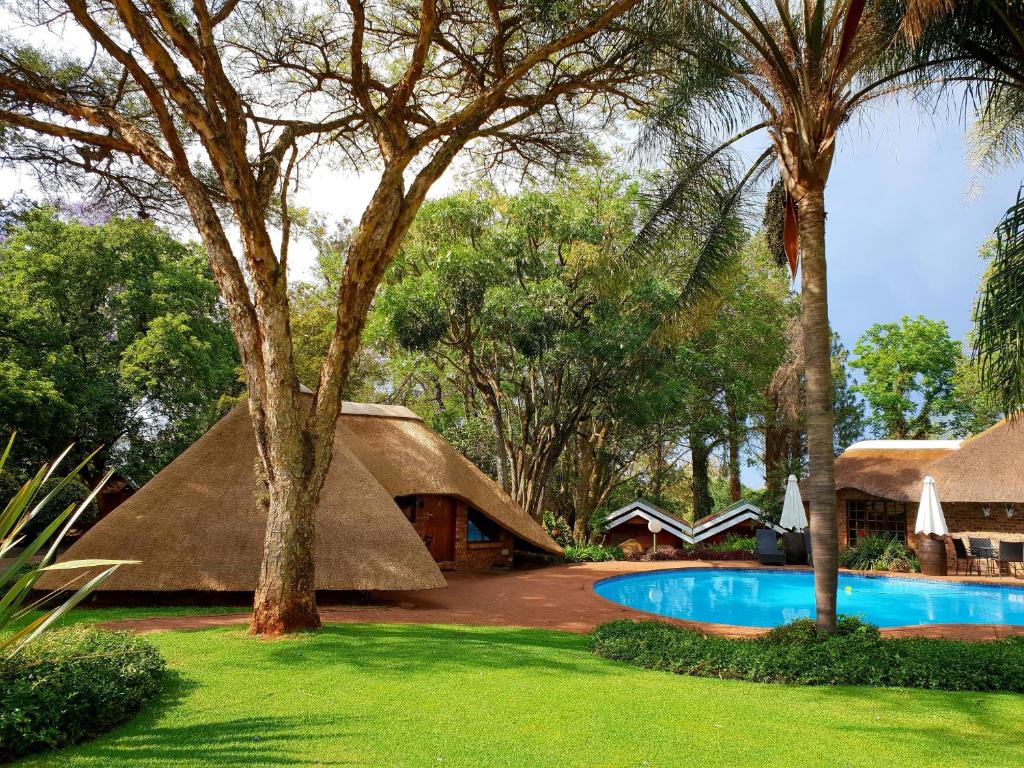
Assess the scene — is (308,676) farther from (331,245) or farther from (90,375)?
(331,245)

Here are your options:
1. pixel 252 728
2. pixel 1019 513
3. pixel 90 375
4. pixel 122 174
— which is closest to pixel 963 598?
pixel 1019 513

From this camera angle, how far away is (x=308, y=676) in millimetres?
6434

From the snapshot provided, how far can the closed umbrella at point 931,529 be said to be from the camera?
16.5 metres

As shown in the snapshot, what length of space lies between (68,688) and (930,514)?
1749 cm

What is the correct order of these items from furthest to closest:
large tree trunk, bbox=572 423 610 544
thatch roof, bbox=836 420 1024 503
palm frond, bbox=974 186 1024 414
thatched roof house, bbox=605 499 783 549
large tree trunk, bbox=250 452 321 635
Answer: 1. large tree trunk, bbox=572 423 610 544
2. thatched roof house, bbox=605 499 783 549
3. thatch roof, bbox=836 420 1024 503
4. large tree trunk, bbox=250 452 321 635
5. palm frond, bbox=974 186 1024 414

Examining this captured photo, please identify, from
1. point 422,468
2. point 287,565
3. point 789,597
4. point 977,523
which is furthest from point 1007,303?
point 977,523

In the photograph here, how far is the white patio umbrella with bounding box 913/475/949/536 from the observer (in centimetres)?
1650

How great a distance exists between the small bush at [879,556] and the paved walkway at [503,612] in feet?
26.5

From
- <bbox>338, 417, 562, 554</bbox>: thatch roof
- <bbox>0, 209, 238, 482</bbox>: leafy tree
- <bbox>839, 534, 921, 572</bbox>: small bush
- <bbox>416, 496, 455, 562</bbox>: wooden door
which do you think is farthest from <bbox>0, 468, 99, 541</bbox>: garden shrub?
<bbox>839, 534, 921, 572</bbox>: small bush

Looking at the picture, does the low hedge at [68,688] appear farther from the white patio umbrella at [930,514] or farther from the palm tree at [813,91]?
the white patio umbrella at [930,514]

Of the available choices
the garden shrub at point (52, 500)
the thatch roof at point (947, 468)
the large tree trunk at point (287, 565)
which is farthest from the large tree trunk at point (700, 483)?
the large tree trunk at point (287, 565)

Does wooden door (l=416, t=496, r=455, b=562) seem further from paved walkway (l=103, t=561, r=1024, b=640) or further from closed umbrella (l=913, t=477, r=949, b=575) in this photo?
closed umbrella (l=913, t=477, r=949, b=575)

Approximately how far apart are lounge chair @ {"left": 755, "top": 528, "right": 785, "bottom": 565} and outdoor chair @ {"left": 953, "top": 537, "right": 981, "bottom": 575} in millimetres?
4284

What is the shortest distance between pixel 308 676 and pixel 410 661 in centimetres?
110
